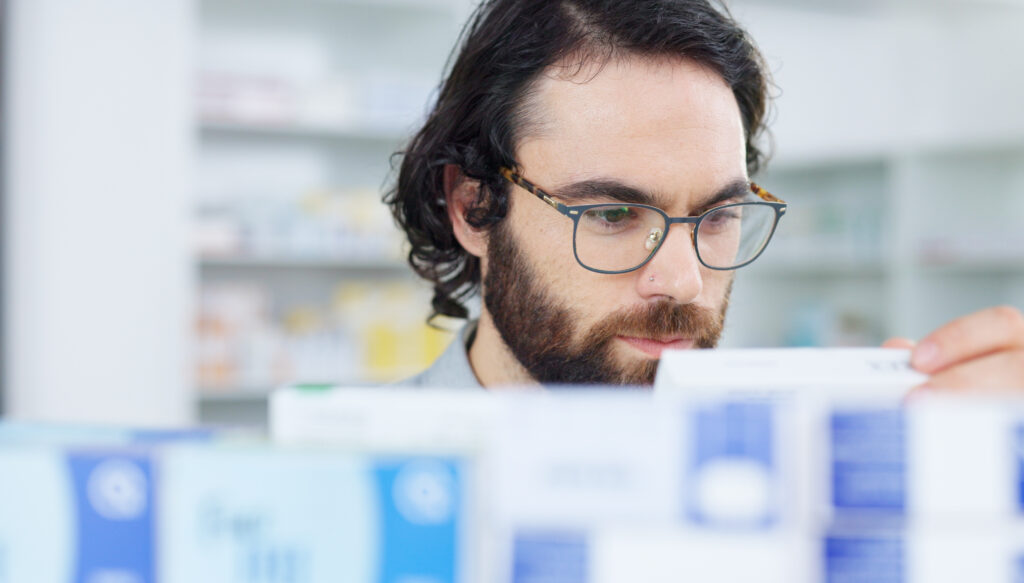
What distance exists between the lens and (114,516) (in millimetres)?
461

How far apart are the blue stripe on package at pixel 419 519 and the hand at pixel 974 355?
327 millimetres

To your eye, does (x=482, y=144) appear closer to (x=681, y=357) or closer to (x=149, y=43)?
(x=681, y=357)

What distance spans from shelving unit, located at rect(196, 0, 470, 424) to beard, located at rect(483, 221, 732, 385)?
79.4 inches

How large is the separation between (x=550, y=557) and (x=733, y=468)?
9 cm

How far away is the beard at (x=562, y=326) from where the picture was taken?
123 centimetres

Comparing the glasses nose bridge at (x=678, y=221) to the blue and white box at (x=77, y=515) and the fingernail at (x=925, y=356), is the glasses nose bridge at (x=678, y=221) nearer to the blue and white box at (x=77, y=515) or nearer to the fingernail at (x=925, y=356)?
the fingernail at (x=925, y=356)

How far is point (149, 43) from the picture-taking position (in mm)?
3160

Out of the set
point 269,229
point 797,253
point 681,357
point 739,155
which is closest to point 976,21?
point 797,253

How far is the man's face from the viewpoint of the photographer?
1226mm

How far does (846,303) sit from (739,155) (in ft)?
12.3

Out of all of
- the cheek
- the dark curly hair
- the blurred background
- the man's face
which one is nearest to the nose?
the man's face

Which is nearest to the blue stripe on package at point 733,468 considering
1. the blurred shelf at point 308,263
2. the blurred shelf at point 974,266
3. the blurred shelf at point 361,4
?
the blurred shelf at point 308,263

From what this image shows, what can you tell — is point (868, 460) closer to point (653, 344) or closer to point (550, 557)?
point (550, 557)

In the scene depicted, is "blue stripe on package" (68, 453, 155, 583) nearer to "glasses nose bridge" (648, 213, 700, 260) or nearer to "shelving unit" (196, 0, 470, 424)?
"glasses nose bridge" (648, 213, 700, 260)
